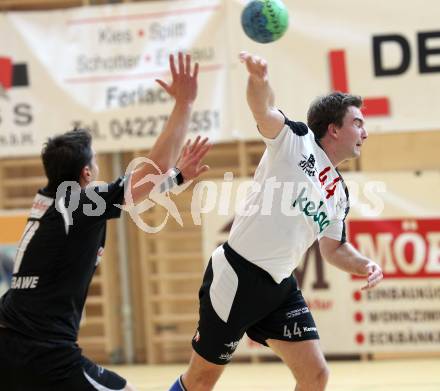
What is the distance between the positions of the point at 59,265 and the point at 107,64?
4756mm

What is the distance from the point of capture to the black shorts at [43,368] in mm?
3744

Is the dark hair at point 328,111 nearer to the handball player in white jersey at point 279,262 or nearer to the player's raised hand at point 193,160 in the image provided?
the handball player in white jersey at point 279,262

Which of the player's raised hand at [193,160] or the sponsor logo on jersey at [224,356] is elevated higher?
the player's raised hand at [193,160]

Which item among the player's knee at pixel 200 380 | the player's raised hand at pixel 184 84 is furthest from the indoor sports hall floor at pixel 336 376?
the player's raised hand at pixel 184 84

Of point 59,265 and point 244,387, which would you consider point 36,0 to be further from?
point 59,265

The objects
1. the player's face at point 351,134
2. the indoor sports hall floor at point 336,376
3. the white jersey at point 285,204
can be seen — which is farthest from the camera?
the indoor sports hall floor at point 336,376

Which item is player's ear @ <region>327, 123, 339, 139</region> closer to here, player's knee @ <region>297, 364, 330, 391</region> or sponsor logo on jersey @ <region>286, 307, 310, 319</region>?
sponsor logo on jersey @ <region>286, 307, 310, 319</region>

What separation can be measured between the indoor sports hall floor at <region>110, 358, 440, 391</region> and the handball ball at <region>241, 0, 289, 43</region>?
10.2 ft

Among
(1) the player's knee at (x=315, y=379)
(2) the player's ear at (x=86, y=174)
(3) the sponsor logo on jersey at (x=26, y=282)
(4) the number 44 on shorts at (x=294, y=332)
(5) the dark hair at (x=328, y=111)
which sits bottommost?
(1) the player's knee at (x=315, y=379)

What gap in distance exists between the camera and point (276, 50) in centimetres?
792

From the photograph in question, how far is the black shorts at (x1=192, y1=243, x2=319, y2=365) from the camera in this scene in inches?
181

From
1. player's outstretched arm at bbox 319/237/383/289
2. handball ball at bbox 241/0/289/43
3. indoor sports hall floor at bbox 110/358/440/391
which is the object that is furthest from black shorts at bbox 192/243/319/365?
indoor sports hall floor at bbox 110/358/440/391

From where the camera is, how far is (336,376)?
7418 mm

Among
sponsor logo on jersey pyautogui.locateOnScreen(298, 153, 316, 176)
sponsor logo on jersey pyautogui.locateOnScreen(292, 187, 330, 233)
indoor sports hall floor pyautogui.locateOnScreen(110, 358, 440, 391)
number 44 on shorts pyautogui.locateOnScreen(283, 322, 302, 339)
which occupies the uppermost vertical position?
sponsor logo on jersey pyautogui.locateOnScreen(298, 153, 316, 176)
